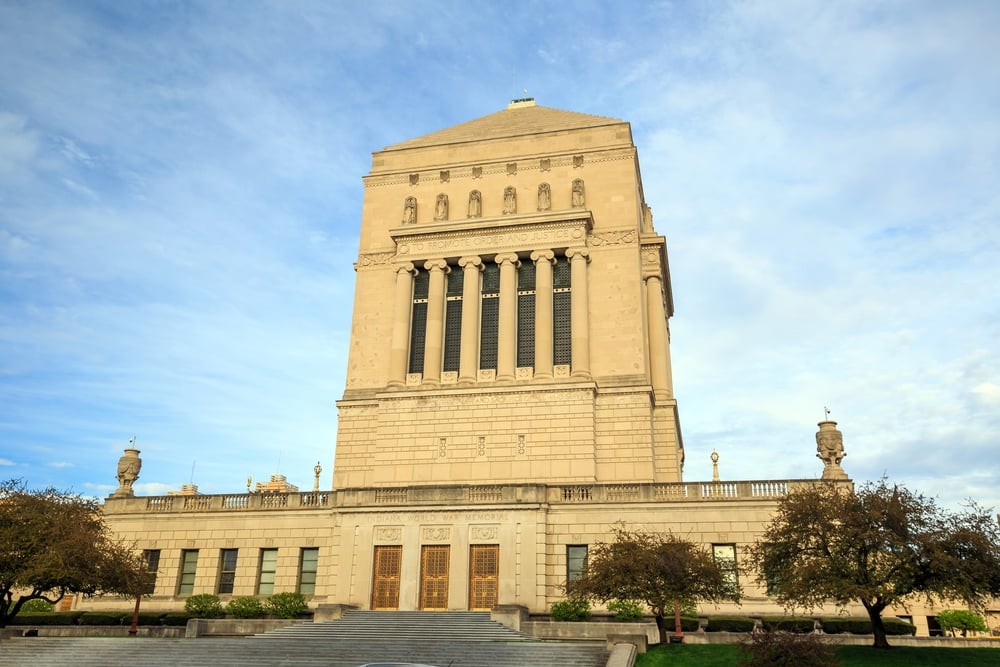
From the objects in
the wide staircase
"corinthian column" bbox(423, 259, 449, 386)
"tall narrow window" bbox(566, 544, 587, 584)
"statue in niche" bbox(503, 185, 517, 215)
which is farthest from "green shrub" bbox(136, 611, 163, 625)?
"statue in niche" bbox(503, 185, 517, 215)

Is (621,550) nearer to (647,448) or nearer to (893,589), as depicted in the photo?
(893,589)

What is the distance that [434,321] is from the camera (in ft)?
171

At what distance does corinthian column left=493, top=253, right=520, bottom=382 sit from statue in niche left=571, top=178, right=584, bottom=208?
17.7 feet

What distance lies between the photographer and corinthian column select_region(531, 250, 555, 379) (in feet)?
163

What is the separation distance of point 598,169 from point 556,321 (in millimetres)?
11011

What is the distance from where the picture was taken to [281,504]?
143 feet

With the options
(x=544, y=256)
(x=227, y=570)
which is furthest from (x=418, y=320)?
(x=227, y=570)

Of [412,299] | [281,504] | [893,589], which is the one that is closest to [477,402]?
[412,299]

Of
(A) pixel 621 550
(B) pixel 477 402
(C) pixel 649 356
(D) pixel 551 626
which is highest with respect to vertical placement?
(C) pixel 649 356

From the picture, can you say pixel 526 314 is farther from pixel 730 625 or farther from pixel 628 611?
pixel 730 625

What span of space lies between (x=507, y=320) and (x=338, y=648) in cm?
2451

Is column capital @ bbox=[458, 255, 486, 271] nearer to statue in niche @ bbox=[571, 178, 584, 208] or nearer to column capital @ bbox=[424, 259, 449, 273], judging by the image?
column capital @ bbox=[424, 259, 449, 273]

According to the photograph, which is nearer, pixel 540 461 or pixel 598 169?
pixel 540 461

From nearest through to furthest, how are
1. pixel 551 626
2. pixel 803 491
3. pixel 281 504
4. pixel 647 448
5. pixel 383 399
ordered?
pixel 803 491
pixel 551 626
pixel 281 504
pixel 647 448
pixel 383 399
